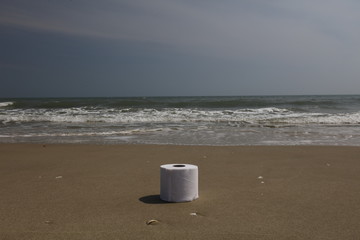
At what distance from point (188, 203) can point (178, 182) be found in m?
0.21

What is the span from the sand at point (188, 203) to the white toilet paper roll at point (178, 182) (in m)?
0.08

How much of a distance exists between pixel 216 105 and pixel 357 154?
84.5 ft

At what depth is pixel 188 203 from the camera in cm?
318

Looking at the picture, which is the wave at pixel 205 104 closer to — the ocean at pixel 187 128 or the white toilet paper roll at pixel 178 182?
the ocean at pixel 187 128

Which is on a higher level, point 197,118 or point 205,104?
point 205,104

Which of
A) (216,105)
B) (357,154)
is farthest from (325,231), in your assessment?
(216,105)

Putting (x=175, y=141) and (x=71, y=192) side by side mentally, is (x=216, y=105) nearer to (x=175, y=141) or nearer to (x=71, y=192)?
(x=175, y=141)

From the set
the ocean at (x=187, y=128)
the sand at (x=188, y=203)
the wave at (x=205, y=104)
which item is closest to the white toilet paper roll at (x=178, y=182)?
the sand at (x=188, y=203)

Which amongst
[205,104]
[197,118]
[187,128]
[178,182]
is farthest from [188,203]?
[205,104]

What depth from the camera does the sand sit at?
8.27ft

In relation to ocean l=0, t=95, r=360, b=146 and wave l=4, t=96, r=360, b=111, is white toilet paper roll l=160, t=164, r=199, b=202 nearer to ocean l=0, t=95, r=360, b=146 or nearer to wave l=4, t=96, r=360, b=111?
ocean l=0, t=95, r=360, b=146

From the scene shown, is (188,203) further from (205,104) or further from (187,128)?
(205,104)

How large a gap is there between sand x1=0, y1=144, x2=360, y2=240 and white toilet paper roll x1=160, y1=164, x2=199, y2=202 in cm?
8

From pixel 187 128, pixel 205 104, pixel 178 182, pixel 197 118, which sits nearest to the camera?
pixel 178 182
